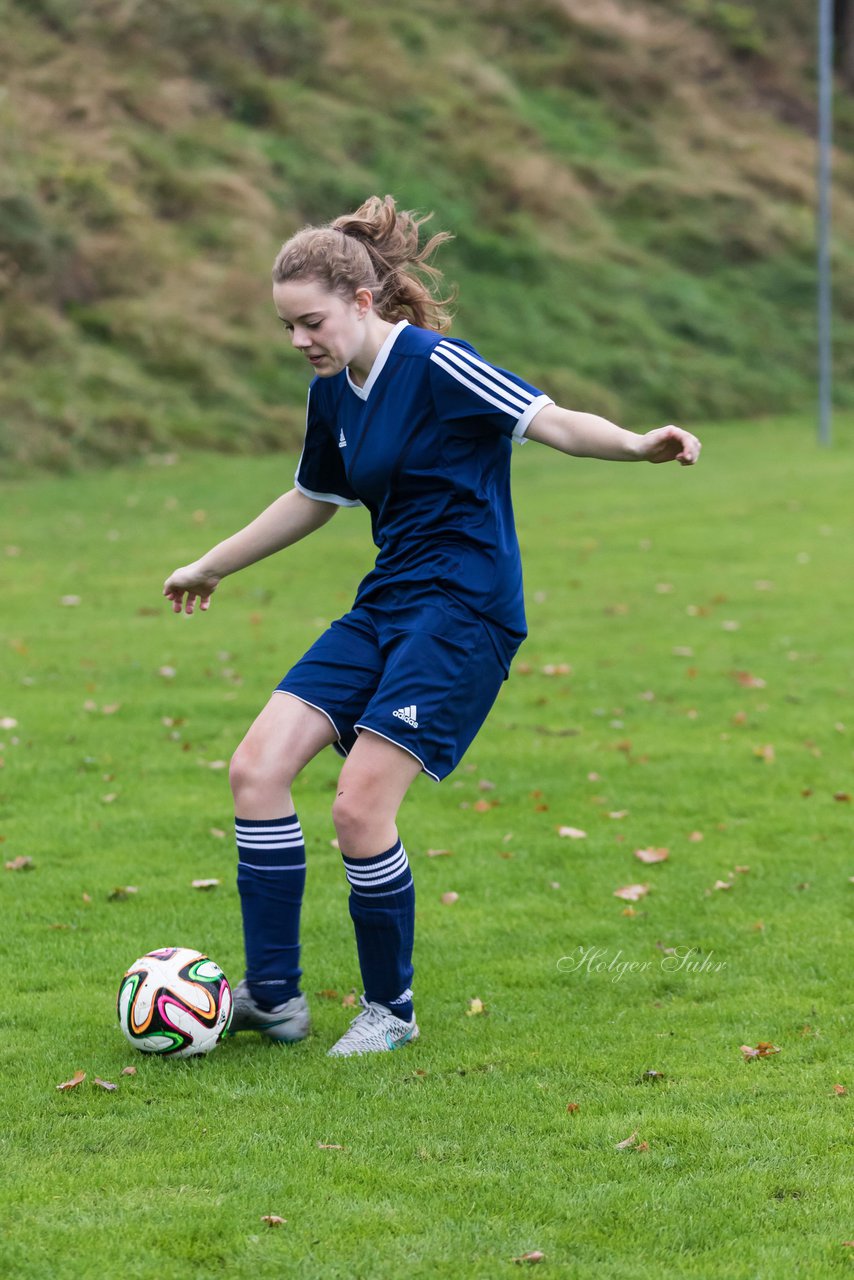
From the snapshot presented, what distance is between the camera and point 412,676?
14.6 ft

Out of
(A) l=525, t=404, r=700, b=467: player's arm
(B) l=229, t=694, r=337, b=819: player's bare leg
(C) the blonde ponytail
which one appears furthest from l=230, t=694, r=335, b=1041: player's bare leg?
(C) the blonde ponytail

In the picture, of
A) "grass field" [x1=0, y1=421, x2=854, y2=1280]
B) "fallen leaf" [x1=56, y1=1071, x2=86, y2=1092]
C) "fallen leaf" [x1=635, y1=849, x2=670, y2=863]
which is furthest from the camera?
"fallen leaf" [x1=635, y1=849, x2=670, y2=863]

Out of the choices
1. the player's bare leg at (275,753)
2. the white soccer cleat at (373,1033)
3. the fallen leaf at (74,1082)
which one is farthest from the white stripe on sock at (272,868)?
the fallen leaf at (74,1082)

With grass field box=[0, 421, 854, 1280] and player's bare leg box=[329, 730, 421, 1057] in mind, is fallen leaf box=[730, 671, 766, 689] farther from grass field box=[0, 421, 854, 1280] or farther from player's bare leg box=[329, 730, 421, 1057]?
player's bare leg box=[329, 730, 421, 1057]

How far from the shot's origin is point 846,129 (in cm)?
4175

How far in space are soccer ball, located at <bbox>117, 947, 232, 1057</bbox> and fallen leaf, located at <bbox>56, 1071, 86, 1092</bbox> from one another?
22 cm

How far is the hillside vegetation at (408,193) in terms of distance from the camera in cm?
2278

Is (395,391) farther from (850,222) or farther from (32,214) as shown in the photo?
(850,222)

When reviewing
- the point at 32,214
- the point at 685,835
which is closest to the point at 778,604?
the point at 685,835

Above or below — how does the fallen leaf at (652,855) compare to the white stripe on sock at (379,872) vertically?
below

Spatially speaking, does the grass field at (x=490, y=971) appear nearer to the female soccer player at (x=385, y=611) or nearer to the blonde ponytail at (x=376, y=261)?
the female soccer player at (x=385, y=611)

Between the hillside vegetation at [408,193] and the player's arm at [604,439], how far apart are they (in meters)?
16.3

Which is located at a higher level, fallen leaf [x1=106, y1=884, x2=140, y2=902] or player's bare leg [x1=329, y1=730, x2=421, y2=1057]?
player's bare leg [x1=329, y1=730, x2=421, y2=1057]

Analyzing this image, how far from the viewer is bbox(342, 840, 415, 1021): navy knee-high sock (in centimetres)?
457
